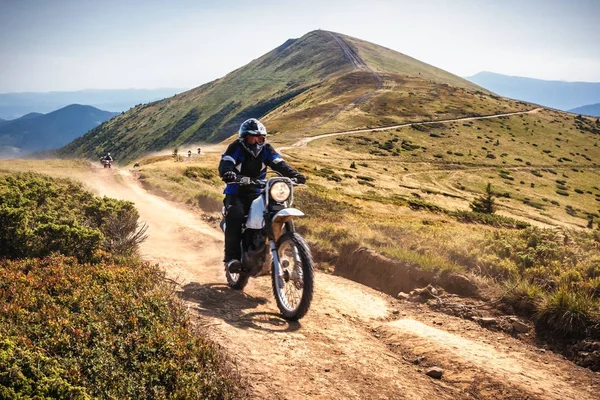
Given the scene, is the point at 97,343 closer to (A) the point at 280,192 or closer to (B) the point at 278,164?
(A) the point at 280,192

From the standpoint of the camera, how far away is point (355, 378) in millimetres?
4832

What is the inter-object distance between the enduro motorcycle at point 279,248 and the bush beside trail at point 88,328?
1741 millimetres

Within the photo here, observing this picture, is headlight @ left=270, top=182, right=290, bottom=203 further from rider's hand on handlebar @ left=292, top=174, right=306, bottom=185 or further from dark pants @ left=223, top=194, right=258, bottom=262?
dark pants @ left=223, top=194, right=258, bottom=262

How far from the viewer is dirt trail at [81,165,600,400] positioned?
15.5ft

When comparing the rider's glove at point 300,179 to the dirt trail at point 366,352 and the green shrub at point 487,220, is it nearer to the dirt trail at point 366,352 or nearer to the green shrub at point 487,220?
the dirt trail at point 366,352

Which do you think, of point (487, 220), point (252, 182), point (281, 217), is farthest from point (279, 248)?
point (487, 220)

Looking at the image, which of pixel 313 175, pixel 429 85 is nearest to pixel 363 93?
pixel 429 85

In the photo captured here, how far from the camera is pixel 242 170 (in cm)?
805

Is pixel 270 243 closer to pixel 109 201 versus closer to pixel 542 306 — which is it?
pixel 542 306

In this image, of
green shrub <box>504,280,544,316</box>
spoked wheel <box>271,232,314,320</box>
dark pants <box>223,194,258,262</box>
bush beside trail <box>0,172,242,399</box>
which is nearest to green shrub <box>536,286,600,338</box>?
green shrub <box>504,280,544,316</box>

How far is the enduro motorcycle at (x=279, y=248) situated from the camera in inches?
253

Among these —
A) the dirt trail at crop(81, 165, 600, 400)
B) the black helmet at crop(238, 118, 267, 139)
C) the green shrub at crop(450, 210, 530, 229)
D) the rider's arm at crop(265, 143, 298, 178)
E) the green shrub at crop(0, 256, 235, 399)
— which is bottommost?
the green shrub at crop(450, 210, 530, 229)

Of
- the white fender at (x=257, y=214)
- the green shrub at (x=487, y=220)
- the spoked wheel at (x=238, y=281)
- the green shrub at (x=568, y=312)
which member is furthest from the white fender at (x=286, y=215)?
the green shrub at (x=487, y=220)

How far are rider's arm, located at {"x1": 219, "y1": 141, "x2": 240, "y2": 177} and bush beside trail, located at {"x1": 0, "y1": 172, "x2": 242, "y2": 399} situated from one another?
219 cm
